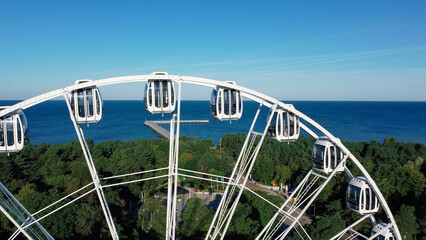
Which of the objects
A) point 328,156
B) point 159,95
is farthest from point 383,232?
point 159,95

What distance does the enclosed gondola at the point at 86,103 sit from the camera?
589 inches

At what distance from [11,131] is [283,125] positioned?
1425 centimetres

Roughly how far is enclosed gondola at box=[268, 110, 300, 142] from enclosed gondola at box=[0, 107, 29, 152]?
13327mm

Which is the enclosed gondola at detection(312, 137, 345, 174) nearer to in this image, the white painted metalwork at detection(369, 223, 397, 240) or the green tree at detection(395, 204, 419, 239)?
the white painted metalwork at detection(369, 223, 397, 240)

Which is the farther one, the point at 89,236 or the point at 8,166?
the point at 8,166

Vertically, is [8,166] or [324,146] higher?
[324,146]

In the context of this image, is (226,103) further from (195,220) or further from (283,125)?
(195,220)

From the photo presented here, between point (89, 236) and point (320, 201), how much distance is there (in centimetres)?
2753

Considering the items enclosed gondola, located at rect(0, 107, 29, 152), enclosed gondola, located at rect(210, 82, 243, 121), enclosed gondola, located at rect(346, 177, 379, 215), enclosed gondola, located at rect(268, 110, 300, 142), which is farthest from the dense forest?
enclosed gondola, located at rect(210, 82, 243, 121)

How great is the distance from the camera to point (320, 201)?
124 feet

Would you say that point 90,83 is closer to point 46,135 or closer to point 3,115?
point 3,115

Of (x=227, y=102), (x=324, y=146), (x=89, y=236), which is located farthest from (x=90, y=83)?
(x=89, y=236)

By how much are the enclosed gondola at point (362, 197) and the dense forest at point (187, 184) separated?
9197 mm

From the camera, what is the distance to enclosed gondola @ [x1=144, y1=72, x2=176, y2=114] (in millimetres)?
15580
